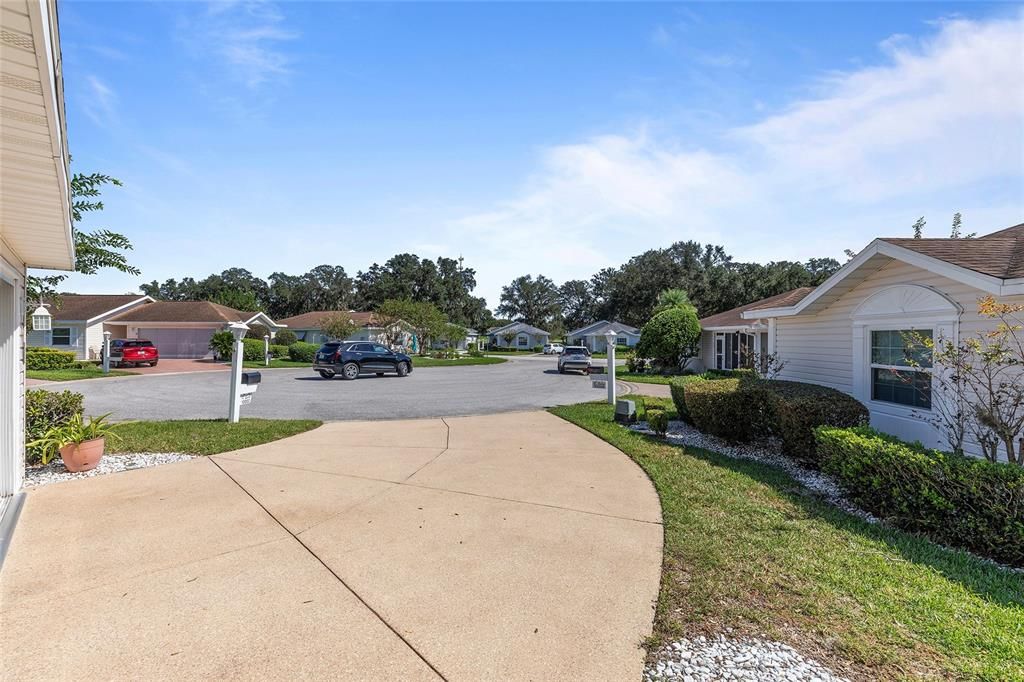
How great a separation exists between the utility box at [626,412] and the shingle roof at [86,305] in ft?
115

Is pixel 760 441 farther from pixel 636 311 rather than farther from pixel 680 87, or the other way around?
pixel 636 311

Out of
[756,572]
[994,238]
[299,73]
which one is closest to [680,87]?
[994,238]

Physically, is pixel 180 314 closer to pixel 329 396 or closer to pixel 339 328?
pixel 339 328

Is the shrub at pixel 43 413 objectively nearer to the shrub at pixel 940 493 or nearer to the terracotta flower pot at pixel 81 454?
the terracotta flower pot at pixel 81 454

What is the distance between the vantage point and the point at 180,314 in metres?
33.6

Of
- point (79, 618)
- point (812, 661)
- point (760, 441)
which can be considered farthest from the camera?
point (760, 441)

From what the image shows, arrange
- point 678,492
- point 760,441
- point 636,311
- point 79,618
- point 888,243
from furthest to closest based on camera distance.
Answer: point 636,311
point 760,441
point 888,243
point 678,492
point 79,618

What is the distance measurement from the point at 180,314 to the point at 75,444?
33.3 meters

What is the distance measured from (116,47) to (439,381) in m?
14.3

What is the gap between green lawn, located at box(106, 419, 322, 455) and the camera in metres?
7.16

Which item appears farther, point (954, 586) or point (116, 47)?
point (116, 47)

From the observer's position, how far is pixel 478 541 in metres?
3.99

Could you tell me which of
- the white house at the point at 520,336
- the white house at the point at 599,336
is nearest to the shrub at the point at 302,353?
the white house at the point at 599,336

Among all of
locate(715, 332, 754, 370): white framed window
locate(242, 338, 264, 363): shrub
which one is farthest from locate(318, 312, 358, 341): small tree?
locate(715, 332, 754, 370): white framed window
